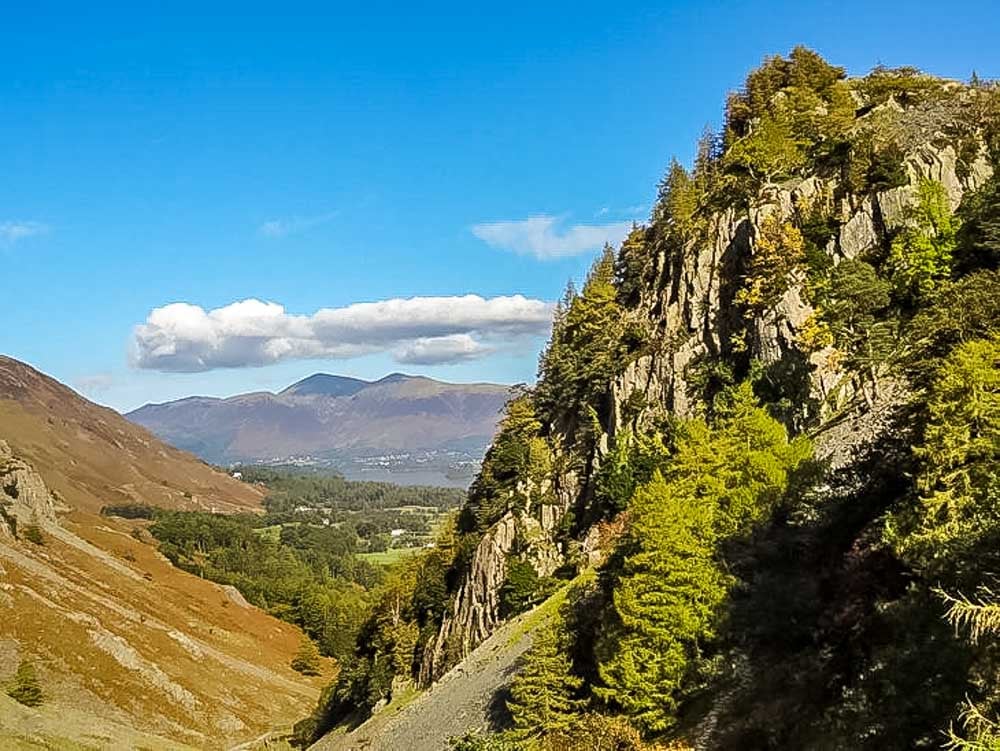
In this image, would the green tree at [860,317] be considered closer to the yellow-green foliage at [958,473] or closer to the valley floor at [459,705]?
the yellow-green foliage at [958,473]

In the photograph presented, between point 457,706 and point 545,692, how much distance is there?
529 inches

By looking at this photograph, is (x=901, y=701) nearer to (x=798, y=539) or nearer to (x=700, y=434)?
(x=798, y=539)

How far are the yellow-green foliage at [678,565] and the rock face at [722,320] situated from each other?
11.5 m

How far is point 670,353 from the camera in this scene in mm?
61781

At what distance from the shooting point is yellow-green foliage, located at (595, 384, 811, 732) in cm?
3084

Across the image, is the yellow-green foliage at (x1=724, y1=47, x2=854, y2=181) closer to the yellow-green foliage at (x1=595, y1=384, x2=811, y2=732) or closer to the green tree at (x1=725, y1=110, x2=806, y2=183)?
the green tree at (x1=725, y1=110, x2=806, y2=183)

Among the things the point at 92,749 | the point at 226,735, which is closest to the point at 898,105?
the point at 92,749

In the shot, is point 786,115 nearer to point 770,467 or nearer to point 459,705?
point 770,467

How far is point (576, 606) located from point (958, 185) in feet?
129

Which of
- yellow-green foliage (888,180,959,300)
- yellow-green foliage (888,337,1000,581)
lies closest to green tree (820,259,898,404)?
yellow-green foliage (888,180,959,300)

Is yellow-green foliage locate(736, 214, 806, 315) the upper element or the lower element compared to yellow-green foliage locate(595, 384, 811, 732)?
upper

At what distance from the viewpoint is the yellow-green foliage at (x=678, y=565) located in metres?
30.8

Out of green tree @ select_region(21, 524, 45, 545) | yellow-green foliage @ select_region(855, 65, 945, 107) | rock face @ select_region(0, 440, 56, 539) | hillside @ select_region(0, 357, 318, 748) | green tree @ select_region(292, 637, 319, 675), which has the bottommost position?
green tree @ select_region(292, 637, 319, 675)

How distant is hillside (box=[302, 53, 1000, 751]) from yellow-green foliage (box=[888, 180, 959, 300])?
0.47 ft
